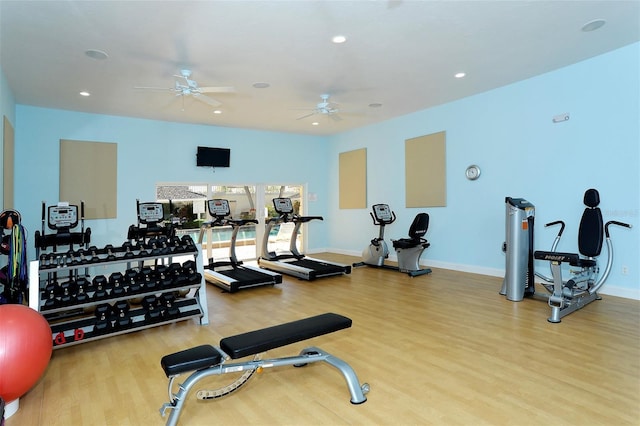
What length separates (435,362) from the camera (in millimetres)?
2867

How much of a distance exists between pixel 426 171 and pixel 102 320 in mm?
5836

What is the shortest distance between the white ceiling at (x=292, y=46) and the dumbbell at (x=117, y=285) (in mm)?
2537

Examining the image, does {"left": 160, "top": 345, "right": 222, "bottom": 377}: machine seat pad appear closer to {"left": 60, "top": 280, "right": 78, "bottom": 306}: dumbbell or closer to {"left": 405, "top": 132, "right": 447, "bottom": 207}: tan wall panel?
{"left": 60, "top": 280, "right": 78, "bottom": 306}: dumbbell

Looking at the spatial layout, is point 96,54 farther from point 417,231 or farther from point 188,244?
point 417,231

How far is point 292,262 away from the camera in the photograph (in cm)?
697

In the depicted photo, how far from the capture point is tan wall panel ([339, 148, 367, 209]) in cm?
855

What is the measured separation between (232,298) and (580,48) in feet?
18.1

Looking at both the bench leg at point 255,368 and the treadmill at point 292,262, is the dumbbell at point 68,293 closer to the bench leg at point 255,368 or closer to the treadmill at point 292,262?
the bench leg at point 255,368

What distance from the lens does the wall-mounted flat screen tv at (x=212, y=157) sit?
A: 7741mm

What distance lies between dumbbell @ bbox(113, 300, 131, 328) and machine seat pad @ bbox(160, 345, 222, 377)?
1.71 metres

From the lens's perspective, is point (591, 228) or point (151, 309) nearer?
point (151, 309)

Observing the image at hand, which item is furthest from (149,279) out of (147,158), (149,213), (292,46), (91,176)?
(147,158)

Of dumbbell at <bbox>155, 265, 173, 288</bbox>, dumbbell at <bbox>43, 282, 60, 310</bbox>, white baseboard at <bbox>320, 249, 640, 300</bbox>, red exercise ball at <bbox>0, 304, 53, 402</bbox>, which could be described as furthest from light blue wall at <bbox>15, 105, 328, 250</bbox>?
red exercise ball at <bbox>0, 304, 53, 402</bbox>

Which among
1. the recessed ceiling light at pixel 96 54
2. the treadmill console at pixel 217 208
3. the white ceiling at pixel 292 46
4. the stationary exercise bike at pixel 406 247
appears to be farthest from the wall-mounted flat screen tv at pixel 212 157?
the stationary exercise bike at pixel 406 247
